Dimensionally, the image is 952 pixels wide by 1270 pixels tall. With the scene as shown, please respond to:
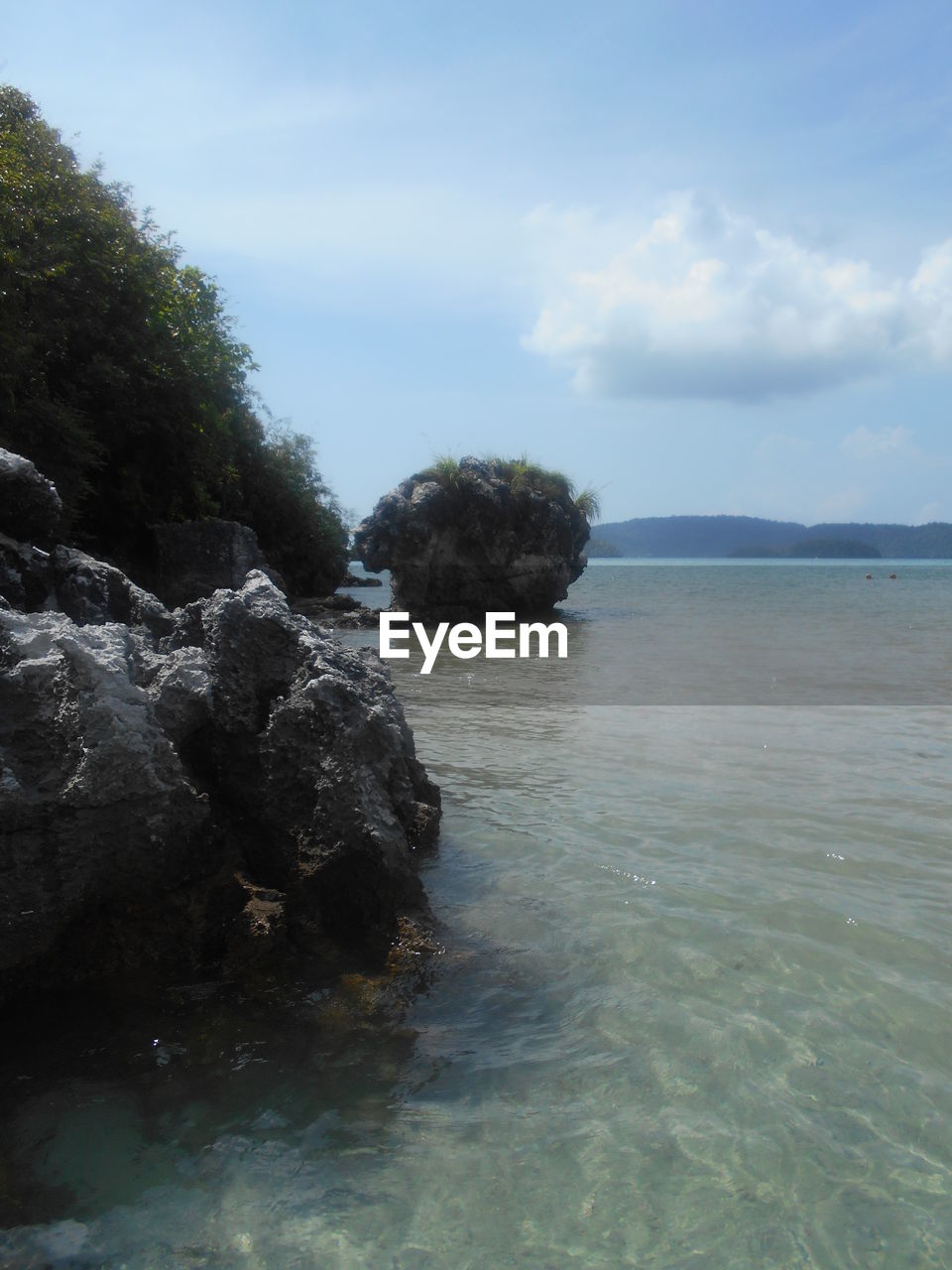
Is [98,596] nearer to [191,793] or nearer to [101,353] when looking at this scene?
[191,793]

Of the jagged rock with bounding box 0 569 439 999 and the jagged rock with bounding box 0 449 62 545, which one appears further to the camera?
the jagged rock with bounding box 0 449 62 545

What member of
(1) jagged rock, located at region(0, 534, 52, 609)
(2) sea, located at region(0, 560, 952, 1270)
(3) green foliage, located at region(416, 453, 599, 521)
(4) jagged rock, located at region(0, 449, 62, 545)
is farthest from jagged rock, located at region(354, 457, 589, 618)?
(1) jagged rock, located at region(0, 534, 52, 609)

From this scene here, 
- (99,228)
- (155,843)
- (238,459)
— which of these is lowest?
(155,843)

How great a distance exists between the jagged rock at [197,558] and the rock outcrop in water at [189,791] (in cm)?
1590

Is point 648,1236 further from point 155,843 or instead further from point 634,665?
point 634,665

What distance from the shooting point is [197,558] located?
70.0ft

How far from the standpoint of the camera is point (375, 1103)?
3227 millimetres

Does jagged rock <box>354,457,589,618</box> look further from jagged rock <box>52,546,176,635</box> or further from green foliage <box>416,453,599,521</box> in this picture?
jagged rock <box>52,546,176,635</box>

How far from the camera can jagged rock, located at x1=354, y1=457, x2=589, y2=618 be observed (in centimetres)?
2709

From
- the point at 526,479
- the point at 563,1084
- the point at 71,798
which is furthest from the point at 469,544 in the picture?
the point at 563,1084

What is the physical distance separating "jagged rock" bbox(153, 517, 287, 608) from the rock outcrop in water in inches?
626

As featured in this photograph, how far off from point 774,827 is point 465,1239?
4.12 meters

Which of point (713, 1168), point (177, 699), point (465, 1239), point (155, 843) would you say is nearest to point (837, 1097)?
point (713, 1168)

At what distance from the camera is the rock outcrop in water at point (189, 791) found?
12.1 ft
